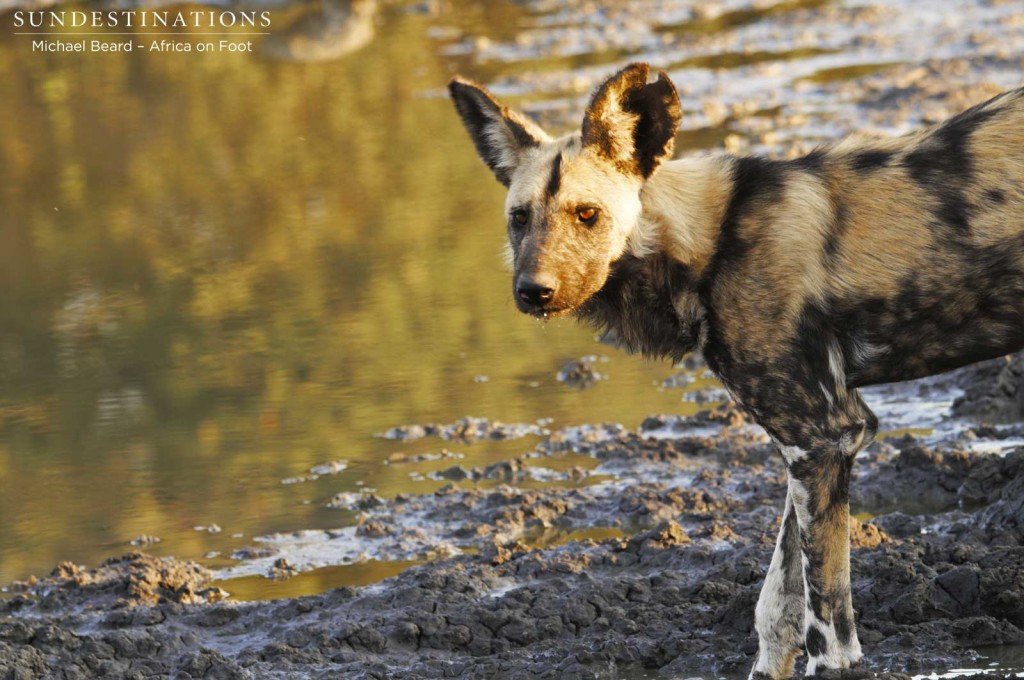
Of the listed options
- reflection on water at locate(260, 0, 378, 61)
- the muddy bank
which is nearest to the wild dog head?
the muddy bank

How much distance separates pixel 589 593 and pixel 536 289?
1.13m

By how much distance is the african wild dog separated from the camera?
4098mm

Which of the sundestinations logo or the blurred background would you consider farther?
the sundestinations logo

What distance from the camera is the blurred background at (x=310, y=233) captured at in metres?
6.34

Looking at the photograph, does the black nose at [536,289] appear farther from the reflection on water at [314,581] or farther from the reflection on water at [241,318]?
the reflection on water at [241,318]

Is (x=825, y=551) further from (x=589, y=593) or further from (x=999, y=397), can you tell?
(x=999, y=397)

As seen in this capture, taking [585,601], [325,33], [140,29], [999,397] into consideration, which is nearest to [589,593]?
[585,601]

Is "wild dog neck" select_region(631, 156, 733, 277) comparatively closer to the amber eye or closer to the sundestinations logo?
the amber eye

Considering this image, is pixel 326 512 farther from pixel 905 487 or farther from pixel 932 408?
pixel 932 408

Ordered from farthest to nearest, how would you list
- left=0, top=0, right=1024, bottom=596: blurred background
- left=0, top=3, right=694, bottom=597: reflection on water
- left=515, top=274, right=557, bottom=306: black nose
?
left=0, top=0, right=1024, bottom=596: blurred background < left=0, top=3, right=694, bottom=597: reflection on water < left=515, top=274, right=557, bottom=306: black nose

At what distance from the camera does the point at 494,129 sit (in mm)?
4441

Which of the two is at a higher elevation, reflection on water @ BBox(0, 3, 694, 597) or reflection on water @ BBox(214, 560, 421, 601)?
reflection on water @ BBox(0, 3, 694, 597)

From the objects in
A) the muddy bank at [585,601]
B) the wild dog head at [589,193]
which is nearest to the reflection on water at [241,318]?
the muddy bank at [585,601]

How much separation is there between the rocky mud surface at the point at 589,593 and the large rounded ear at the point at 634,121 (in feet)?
4.47
